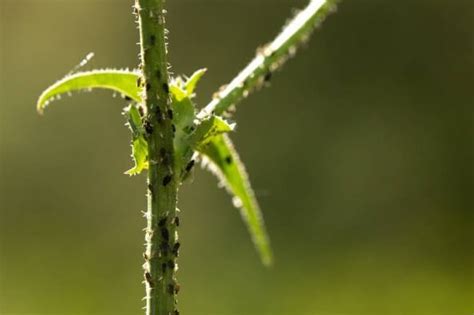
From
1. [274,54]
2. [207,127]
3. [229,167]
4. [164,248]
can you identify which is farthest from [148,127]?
[274,54]

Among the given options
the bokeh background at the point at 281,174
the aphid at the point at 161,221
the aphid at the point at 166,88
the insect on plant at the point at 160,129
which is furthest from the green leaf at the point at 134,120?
the bokeh background at the point at 281,174

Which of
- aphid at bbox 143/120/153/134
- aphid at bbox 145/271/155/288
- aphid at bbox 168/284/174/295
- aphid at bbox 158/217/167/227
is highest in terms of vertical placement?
aphid at bbox 143/120/153/134

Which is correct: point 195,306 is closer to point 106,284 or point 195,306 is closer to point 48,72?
point 106,284

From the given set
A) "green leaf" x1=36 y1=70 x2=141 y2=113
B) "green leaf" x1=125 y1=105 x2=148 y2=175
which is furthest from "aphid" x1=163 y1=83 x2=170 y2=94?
"green leaf" x1=36 y1=70 x2=141 y2=113

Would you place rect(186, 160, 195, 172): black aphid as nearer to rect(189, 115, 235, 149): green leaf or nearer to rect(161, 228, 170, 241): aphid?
rect(189, 115, 235, 149): green leaf

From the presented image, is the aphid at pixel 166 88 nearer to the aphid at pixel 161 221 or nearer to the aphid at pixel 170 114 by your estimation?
the aphid at pixel 170 114

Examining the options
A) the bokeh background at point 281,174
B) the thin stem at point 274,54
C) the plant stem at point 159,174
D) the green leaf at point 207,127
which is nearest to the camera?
the plant stem at point 159,174
